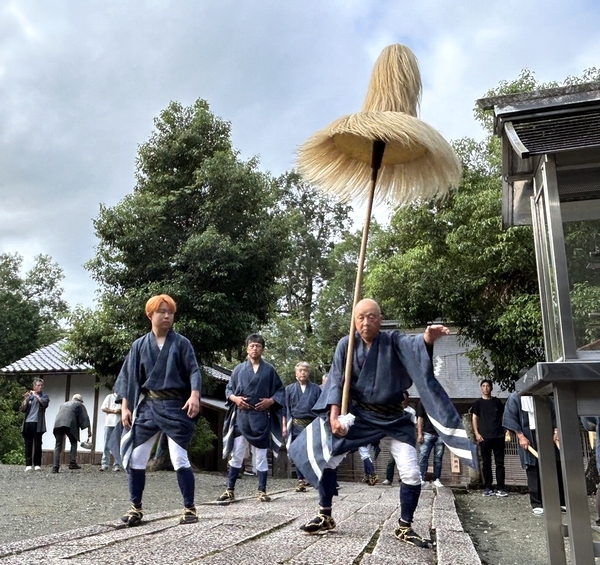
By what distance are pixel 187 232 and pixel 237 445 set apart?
310 inches

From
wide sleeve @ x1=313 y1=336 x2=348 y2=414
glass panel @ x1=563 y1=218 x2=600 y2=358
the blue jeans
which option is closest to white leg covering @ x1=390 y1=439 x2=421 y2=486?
wide sleeve @ x1=313 y1=336 x2=348 y2=414

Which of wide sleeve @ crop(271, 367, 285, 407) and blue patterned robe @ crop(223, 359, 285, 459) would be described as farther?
wide sleeve @ crop(271, 367, 285, 407)

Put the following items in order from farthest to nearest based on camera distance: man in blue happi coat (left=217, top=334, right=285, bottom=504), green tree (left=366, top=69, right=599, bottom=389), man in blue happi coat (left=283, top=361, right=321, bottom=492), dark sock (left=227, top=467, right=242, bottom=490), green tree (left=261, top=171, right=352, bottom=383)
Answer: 1. green tree (left=261, top=171, right=352, bottom=383)
2. green tree (left=366, top=69, right=599, bottom=389)
3. man in blue happi coat (left=283, top=361, right=321, bottom=492)
4. man in blue happi coat (left=217, top=334, right=285, bottom=504)
5. dark sock (left=227, top=467, right=242, bottom=490)

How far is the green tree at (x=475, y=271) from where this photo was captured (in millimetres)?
11219

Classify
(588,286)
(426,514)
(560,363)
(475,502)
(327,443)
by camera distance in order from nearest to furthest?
(560,363) < (588,286) < (327,443) < (426,514) < (475,502)

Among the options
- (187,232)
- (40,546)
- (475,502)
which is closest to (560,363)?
(40,546)

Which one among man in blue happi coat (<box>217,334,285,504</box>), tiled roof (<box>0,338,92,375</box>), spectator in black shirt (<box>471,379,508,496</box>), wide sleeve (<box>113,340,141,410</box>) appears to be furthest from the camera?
tiled roof (<box>0,338,92,375</box>)

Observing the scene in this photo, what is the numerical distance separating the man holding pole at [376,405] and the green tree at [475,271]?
7.55m

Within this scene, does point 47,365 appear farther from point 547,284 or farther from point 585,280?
point 585,280

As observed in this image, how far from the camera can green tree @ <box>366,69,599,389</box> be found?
1122 cm

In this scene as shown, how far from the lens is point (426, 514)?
534 centimetres

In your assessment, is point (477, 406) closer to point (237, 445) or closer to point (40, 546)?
point (237, 445)

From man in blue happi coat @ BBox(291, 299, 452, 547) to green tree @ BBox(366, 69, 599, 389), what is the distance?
7541 mm

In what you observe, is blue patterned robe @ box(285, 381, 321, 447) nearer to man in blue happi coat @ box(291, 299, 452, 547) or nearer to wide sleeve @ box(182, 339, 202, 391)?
wide sleeve @ box(182, 339, 202, 391)
